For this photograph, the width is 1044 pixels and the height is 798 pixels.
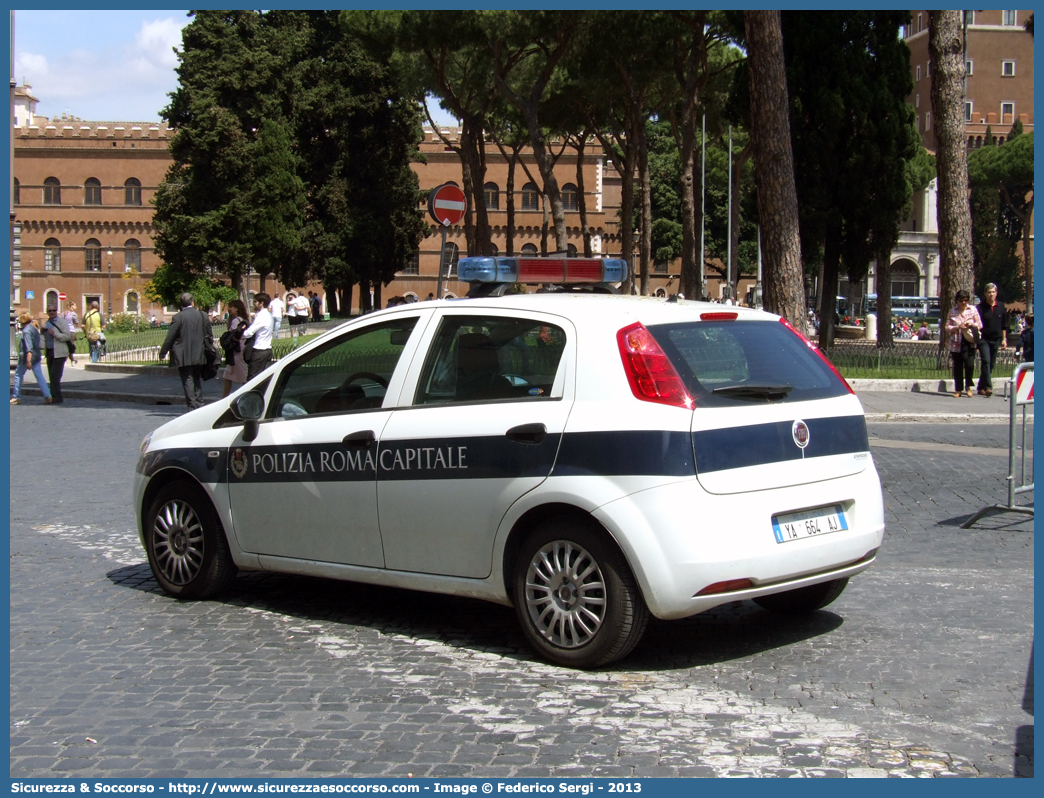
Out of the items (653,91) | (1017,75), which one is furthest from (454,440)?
(1017,75)

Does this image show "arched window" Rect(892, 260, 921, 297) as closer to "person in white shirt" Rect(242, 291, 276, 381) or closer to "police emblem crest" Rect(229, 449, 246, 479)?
"person in white shirt" Rect(242, 291, 276, 381)

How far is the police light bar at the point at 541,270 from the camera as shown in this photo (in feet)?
21.9

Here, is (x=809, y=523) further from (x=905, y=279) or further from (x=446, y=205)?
(x=905, y=279)

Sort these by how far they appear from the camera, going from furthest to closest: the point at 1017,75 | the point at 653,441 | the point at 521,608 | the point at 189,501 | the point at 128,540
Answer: the point at 1017,75
the point at 128,540
the point at 189,501
the point at 521,608
the point at 653,441

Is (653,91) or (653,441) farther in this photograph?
(653,91)

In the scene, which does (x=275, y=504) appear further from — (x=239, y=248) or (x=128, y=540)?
(x=239, y=248)

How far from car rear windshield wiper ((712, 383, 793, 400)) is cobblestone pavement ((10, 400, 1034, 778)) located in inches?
46.0

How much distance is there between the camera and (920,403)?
1836cm

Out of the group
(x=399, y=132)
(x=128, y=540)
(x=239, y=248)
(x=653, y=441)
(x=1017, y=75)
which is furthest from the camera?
(x=1017, y=75)

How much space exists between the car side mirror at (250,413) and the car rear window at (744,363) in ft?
7.25

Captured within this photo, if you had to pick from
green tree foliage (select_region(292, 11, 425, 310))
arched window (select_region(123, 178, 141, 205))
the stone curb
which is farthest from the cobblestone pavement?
arched window (select_region(123, 178, 141, 205))

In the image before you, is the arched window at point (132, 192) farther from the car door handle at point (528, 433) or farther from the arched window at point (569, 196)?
the car door handle at point (528, 433)

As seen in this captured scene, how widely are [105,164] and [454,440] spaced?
79854 millimetres

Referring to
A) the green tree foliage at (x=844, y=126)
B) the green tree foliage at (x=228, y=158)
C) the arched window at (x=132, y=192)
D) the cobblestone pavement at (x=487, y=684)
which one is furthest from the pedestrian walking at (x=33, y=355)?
the arched window at (x=132, y=192)
